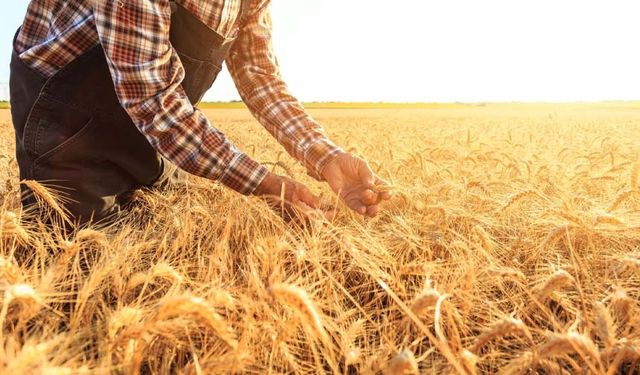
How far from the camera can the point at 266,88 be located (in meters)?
2.00

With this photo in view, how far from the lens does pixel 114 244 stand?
51.2 inches

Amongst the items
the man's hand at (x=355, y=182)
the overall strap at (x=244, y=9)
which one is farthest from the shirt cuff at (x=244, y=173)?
the overall strap at (x=244, y=9)

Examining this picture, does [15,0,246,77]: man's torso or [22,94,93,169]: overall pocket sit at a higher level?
[15,0,246,77]: man's torso

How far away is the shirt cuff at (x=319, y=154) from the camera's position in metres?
1.77

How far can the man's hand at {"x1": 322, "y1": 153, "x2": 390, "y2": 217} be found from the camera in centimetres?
159

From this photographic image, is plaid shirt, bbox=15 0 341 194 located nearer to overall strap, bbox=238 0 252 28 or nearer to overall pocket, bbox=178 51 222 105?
overall strap, bbox=238 0 252 28

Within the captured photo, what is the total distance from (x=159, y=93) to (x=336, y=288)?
80 centimetres

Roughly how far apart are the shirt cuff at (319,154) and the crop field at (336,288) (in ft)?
0.57

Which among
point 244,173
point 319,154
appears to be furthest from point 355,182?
point 244,173

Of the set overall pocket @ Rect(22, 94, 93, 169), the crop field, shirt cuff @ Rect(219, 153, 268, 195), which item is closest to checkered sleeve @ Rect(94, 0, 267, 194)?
shirt cuff @ Rect(219, 153, 268, 195)

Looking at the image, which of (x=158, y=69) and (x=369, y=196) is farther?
(x=369, y=196)

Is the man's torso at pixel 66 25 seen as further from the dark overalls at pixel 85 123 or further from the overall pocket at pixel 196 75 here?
the overall pocket at pixel 196 75

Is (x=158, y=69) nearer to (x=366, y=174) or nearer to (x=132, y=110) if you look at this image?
(x=132, y=110)

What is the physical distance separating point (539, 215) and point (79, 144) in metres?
1.63
